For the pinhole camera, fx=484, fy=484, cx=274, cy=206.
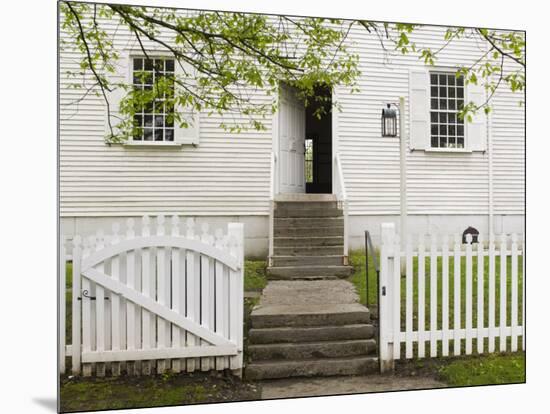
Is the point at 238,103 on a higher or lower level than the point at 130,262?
higher

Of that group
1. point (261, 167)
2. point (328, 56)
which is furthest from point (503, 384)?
point (328, 56)

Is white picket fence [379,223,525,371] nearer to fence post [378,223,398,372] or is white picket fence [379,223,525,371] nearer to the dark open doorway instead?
fence post [378,223,398,372]

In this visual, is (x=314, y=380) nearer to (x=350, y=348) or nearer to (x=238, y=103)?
(x=350, y=348)

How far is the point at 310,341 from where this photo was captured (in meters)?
3.01

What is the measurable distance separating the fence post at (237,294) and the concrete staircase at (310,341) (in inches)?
4.2

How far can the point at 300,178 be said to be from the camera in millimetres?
3738

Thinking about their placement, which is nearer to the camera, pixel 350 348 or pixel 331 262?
pixel 350 348

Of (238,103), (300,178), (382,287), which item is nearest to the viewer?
(382,287)

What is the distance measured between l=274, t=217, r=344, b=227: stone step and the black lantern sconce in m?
0.70

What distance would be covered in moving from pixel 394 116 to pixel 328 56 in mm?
634

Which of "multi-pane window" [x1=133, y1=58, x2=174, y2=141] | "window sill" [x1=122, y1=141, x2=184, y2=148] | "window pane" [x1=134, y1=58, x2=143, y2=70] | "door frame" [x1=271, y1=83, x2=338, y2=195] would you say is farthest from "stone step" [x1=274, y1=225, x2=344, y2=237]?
"window pane" [x1=134, y1=58, x2=143, y2=70]

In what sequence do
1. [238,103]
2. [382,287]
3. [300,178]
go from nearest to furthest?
[382,287]
[238,103]
[300,178]

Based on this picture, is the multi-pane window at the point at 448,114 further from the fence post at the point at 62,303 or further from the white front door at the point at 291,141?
the fence post at the point at 62,303

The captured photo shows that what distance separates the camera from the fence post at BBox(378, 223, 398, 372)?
9.61 ft
